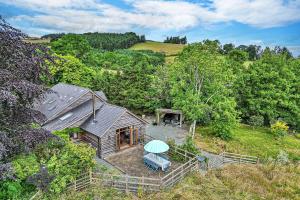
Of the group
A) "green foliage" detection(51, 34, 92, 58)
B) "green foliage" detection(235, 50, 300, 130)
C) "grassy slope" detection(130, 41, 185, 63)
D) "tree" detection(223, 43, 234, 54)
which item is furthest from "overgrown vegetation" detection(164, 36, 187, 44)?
"green foliage" detection(235, 50, 300, 130)

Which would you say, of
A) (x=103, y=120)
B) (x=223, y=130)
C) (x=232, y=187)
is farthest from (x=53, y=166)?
(x=223, y=130)

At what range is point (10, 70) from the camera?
929 cm

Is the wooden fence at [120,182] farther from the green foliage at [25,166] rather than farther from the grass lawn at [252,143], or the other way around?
the grass lawn at [252,143]

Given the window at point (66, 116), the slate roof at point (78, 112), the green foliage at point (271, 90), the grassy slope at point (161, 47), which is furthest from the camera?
the grassy slope at point (161, 47)

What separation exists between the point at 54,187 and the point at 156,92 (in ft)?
67.8

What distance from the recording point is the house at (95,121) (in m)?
21.7

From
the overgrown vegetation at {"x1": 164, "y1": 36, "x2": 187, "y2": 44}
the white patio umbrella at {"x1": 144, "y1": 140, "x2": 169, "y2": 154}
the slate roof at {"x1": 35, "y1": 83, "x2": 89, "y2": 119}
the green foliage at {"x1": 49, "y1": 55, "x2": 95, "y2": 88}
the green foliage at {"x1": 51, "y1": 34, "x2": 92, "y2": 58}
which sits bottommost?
the white patio umbrella at {"x1": 144, "y1": 140, "x2": 169, "y2": 154}

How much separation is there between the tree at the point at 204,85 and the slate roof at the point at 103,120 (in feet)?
26.0

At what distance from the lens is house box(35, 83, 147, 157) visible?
2170 centimetres

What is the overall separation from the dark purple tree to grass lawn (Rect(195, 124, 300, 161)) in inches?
724

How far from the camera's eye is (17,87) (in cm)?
854

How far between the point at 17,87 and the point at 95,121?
561 inches

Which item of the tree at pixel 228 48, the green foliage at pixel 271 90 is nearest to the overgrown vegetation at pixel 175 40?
the tree at pixel 228 48

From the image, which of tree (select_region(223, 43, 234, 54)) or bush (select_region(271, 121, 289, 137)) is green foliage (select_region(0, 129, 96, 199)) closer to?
bush (select_region(271, 121, 289, 137))
